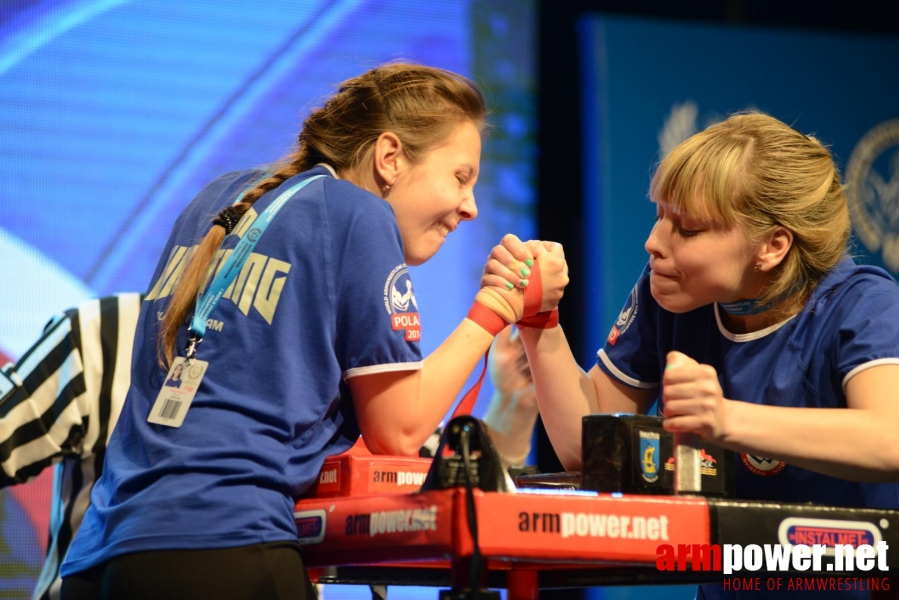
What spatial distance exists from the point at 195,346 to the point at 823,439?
0.85m

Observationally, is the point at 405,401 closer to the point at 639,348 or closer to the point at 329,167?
the point at 329,167

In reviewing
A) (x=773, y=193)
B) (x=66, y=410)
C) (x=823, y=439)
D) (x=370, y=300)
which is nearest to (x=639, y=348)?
(x=773, y=193)

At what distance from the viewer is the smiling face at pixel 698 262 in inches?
62.5

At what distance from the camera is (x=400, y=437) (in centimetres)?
140

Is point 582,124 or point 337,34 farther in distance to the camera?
point 582,124

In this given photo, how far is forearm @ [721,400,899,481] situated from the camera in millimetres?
1275

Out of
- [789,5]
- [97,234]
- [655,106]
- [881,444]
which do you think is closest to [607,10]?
[655,106]

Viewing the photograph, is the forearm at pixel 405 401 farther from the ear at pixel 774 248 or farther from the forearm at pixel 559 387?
the ear at pixel 774 248

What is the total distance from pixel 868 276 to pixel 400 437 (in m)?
0.77

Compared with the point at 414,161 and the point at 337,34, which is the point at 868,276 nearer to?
the point at 414,161

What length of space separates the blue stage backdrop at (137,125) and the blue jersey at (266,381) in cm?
171

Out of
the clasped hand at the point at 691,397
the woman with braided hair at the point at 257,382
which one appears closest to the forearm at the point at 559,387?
the woman with braided hair at the point at 257,382

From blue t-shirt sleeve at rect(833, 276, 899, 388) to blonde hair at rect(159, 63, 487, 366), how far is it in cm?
70

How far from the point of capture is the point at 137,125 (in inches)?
123
